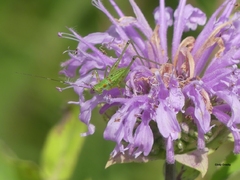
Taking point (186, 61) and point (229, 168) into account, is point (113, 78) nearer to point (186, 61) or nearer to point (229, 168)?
point (186, 61)

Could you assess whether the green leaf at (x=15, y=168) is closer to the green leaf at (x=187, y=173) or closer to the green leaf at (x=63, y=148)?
the green leaf at (x=63, y=148)

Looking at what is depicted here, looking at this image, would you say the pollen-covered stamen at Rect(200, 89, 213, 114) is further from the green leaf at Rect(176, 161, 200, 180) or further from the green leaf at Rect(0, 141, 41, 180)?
the green leaf at Rect(0, 141, 41, 180)

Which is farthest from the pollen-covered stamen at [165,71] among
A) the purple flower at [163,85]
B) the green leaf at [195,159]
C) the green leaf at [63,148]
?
the green leaf at [63,148]

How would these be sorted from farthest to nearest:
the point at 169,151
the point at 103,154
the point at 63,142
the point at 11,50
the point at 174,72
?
the point at 11,50 → the point at 103,154 → the point at 63,142 → the point at 174,72 → the point at 169,151

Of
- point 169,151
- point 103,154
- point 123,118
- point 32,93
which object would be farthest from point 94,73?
point 32,93

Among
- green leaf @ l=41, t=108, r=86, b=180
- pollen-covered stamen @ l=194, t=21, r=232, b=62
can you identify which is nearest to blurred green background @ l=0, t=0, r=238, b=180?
green leaf @ l=41, t=108, r=86, b=180

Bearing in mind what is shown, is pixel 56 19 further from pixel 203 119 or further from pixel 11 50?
pixel 203 119

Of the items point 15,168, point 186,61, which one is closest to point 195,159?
point 186,61
